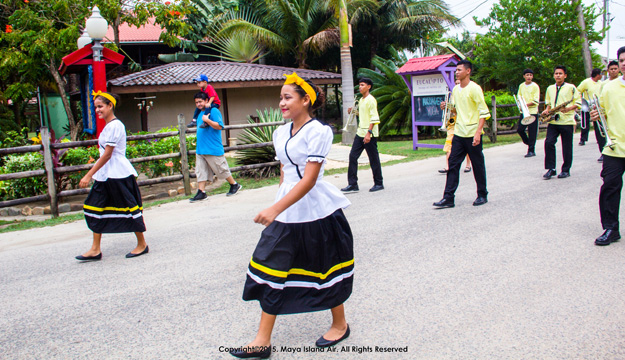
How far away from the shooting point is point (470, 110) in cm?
708

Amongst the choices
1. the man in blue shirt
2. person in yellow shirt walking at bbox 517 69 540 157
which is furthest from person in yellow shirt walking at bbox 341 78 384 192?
person in yellow shirt walking at bbox 517 69 540 157

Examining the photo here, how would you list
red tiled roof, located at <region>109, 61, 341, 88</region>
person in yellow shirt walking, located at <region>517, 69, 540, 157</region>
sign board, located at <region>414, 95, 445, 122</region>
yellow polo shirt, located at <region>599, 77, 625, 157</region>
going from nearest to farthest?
yellow polo shirt, located at <region>599, 77, 625, 157</region>, person in yellow shirt walking, located at <region>517, 69, 540, 157</region>, sign board, located at <region>414, 95, 445, 122</region>, red tiled roof, located at <region>109, 61, 341, 88</region>

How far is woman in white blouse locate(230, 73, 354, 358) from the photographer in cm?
306

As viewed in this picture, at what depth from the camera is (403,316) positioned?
3736 millimetres

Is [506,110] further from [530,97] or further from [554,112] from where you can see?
[554,112]

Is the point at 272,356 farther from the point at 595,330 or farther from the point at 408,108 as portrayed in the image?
the point at 408,108

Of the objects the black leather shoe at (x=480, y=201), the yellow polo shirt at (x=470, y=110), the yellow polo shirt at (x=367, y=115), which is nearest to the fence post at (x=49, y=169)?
the yellow polo shirt at (x=367, y=115)

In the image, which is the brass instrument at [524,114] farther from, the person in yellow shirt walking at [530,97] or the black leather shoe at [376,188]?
the black leather shoe at [376,188]

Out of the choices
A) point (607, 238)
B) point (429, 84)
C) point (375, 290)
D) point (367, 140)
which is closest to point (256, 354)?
point (375, 290)

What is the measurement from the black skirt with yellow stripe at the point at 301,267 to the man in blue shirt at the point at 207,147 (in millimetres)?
5695

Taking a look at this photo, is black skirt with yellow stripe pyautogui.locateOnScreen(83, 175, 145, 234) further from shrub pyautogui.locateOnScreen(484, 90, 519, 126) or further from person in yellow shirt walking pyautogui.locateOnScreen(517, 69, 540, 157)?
shrub pyautogui.locateOnScreen(484, 90, 519, 126)

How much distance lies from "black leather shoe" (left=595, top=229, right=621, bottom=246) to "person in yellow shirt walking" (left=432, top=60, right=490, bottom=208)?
6.70ft

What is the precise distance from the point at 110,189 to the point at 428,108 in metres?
10.5

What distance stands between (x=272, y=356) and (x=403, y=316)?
1.02m
